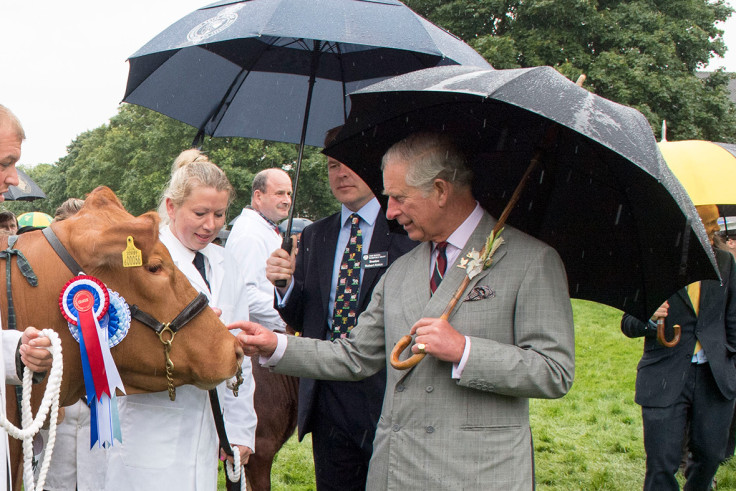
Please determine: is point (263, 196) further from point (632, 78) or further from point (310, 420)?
point (632, 78)

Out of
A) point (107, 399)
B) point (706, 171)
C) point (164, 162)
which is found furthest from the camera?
point (164, 162)

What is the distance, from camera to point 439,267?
2.62m

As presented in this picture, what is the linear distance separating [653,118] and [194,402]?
1949 centimetres

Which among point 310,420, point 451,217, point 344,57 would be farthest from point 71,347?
point 344,57

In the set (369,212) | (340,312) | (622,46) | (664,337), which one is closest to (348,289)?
(340,312)

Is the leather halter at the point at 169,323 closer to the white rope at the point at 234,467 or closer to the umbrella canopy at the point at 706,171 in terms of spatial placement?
the white rope at the point at 234,467

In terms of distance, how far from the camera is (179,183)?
3.12m

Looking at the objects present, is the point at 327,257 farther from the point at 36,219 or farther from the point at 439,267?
the point at 36,219

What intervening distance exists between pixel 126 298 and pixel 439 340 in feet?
3.45

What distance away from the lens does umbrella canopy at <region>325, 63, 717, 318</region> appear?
2.20 meters

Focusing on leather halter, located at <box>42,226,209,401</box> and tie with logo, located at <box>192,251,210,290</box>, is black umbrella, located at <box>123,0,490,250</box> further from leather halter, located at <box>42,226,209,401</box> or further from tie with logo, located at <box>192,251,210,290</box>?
leather halter, located at <box>42,226,209,401</box>

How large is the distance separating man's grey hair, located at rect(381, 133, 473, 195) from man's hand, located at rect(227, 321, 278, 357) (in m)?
0.78

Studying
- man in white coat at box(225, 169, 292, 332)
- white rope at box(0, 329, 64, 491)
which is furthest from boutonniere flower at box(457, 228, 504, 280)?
man in white coat at box(225, 169, 292, 332)

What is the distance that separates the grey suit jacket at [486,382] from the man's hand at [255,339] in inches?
18.5
